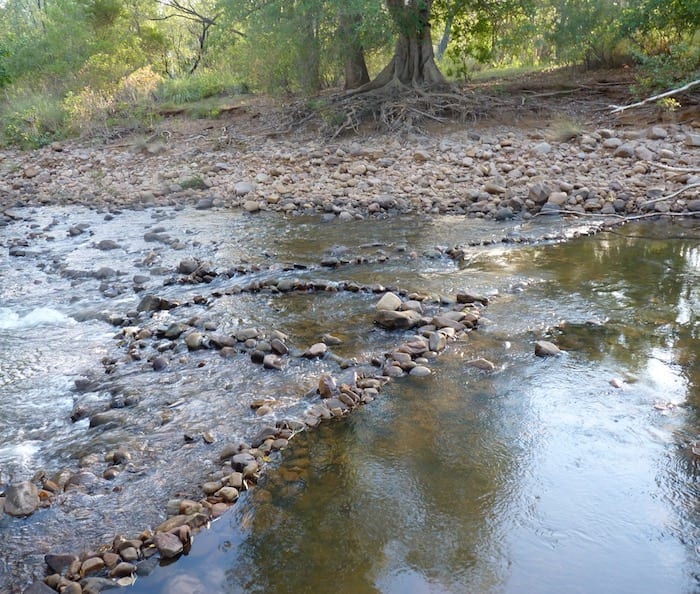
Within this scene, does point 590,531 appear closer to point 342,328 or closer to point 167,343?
point 342,328

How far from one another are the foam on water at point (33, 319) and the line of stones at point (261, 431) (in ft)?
2.54

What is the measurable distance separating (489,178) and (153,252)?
5764 mm

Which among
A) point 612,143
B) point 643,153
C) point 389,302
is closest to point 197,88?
point 612,143

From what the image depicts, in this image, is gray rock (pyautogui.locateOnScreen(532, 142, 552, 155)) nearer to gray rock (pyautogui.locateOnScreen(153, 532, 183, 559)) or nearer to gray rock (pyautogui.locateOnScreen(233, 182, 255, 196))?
gray rock (pyautogui.locateOnScreen(233, 182, 255, 196))

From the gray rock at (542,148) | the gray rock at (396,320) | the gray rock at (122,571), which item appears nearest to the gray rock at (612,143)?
the gray rock at (542,148)

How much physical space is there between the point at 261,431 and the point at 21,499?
1371 mm

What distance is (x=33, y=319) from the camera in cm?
676

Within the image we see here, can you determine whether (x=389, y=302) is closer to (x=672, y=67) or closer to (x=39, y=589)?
(x=39, y=589)

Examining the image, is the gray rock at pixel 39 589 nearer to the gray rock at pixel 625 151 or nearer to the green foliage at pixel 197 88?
the gray rock at pixel 625 151

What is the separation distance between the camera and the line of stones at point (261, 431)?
10.4ft

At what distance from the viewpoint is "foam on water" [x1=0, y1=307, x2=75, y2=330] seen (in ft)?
21.7

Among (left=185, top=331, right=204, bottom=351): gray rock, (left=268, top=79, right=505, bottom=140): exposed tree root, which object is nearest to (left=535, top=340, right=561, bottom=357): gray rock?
(left=185, top=331, right=204, bottom=351): gray rock

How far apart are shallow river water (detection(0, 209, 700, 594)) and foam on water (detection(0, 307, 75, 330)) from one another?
0.10ft

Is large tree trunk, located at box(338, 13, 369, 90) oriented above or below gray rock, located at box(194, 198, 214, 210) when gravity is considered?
above
